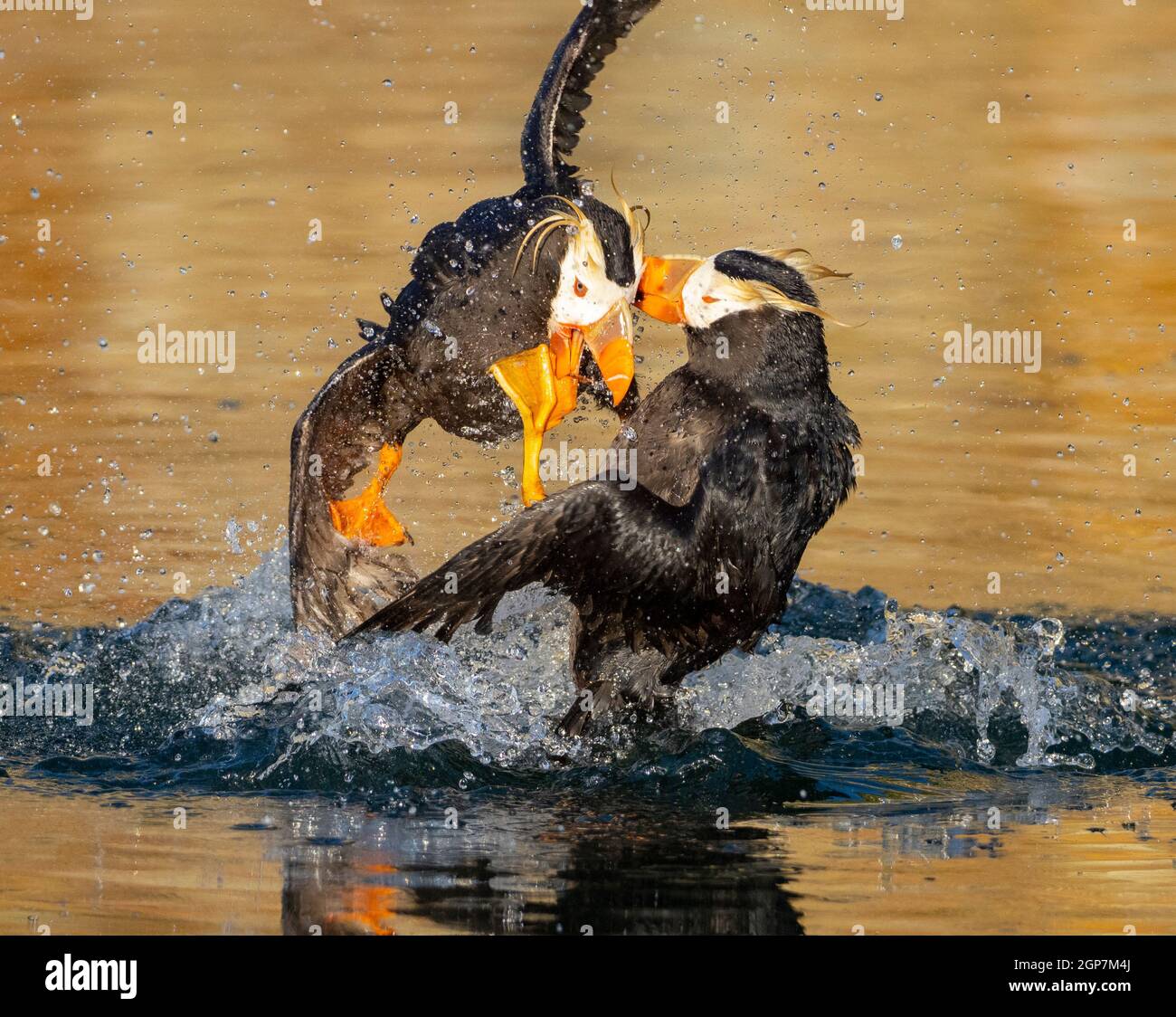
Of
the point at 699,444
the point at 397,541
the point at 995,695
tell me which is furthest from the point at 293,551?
the point at 995,695

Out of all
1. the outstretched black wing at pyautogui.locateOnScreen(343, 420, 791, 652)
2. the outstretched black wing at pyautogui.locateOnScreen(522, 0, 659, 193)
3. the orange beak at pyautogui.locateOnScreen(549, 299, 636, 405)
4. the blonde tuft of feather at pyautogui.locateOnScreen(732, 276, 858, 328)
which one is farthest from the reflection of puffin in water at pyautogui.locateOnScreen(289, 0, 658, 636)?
the outstretched black wing at pyautogui.locateOnScreen(343, 420, 791, 652)

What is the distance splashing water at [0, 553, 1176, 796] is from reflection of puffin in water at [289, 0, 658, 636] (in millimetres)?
407

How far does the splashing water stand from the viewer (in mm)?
6359

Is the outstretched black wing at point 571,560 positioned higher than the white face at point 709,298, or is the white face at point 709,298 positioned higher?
the white face at point 709,298

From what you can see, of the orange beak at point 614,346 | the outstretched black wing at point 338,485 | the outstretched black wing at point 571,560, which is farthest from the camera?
the outstretched black wing at point 338,485

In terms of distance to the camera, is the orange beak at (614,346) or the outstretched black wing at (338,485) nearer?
the orange beak at (614,346)

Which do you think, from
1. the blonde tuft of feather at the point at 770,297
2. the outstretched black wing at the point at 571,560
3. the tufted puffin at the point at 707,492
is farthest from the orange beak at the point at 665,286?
the outstretched black wing at the point at 571,560

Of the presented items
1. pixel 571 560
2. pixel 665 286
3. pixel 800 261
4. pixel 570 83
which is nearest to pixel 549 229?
pixel 665 286

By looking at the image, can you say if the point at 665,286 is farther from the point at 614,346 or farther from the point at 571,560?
the point at 571,560

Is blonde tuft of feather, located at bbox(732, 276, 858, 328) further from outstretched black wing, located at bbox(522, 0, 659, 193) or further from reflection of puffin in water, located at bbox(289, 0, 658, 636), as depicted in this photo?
outstretched black wing, located at bbox(522, 0, 659, 193)

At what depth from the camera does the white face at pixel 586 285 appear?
7027mm

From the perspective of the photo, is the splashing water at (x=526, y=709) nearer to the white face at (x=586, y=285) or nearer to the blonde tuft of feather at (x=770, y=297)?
the white face at (x=586, y=285)

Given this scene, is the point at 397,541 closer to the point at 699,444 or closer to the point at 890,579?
the point at 699,444

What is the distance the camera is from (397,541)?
7723mm
